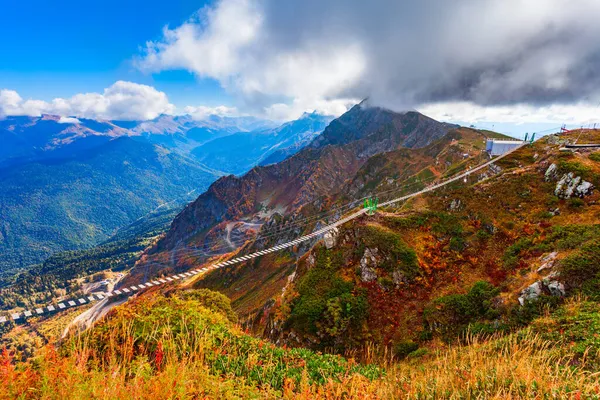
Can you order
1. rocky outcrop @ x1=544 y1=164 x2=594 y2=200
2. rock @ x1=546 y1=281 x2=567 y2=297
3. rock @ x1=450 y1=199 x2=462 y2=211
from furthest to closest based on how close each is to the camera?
rock @ x1=450 y1=199 x2=462 y2=211
rocky outcrop @ x1=544 y1=164 x2=594 y2=200
rock @ x1=546 y1=281 x2=567 y2=297

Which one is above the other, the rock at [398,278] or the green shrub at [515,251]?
the green shrub at [515,251]

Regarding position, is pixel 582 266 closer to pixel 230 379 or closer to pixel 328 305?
pixel 328 305

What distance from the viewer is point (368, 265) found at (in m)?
29.0

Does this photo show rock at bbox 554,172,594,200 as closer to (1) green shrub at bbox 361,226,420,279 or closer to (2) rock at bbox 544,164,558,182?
(2) rock at bbox 544,164,558,182

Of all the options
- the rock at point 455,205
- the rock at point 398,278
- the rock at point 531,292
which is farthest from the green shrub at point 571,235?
the rock at point 398,278

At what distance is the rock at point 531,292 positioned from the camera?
18.7 meters

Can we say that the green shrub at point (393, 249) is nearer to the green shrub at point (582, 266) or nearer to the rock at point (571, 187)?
the green shrub at point (582, 266)

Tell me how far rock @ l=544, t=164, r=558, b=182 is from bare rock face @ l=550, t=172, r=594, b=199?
3.66 ft

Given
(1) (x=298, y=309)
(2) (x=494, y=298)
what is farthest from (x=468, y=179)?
(1) (x=298, y=309)

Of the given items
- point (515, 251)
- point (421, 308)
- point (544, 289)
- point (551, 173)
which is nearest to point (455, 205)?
point (515, 251)

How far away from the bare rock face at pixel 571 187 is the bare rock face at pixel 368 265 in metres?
20.3

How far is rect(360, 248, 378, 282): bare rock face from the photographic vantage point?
28.2 meters

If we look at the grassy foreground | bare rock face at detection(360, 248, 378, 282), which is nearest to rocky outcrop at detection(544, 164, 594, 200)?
bare rock face at detection(360, 248, 378, 282)

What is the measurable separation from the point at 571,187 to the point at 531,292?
1739 centimetres
